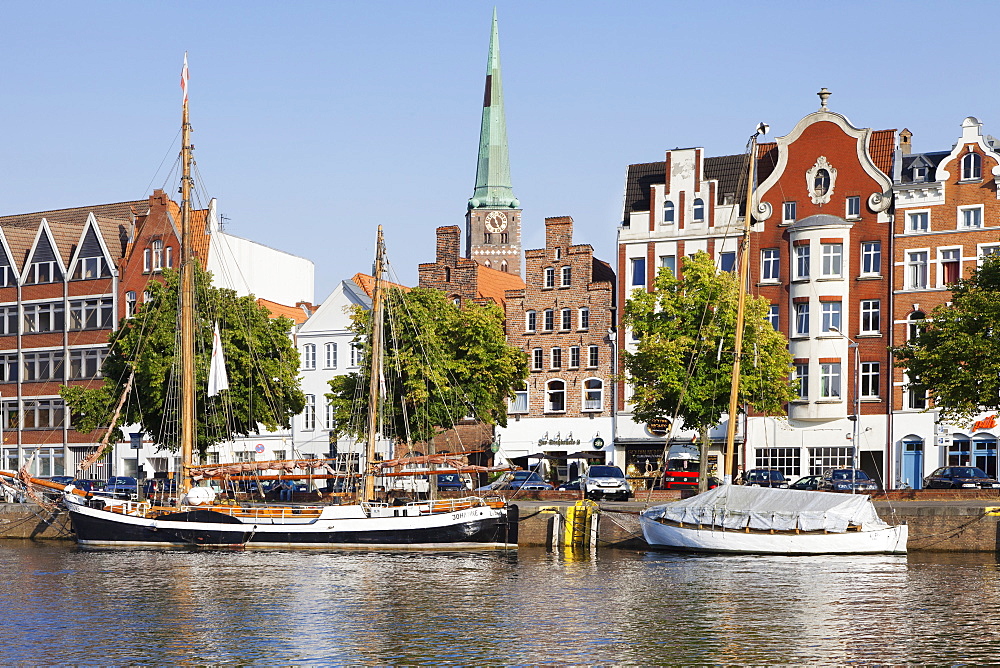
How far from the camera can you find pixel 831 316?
85.3m

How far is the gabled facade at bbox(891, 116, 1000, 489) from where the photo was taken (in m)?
82.1

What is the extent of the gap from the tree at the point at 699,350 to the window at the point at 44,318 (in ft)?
163

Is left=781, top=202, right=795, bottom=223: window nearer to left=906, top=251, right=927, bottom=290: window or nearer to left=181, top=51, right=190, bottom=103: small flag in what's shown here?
left=906, top=251, right=927, bottom=290: window

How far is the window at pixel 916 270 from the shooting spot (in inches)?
3287

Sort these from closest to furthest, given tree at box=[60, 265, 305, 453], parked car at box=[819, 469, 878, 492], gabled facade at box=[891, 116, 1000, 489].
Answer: parked car at box=[819, 469, 878, 492], tree at box=[60, 265, 305, 453], gabled facade at box=[891, 116, 1000, 489]

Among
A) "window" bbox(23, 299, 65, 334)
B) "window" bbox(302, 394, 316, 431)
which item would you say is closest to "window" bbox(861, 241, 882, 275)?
"window" bbox(302, 394, 316, 431)

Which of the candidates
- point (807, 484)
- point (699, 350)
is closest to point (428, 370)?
point (699, 350)

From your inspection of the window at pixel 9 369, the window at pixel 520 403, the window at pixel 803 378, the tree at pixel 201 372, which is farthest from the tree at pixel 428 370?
the window at pixel 9 369

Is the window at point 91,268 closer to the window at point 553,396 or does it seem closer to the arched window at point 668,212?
the window at point 553,396

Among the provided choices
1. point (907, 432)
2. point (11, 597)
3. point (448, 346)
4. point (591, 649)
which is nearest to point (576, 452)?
point (448, 346)

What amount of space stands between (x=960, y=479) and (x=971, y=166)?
20.8 metres

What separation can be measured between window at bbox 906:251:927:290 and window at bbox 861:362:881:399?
5.15m

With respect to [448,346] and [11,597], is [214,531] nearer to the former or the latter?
[11,597]

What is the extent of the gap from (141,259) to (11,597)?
6267cm
